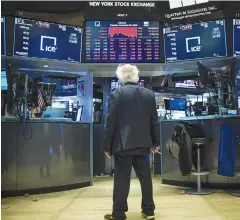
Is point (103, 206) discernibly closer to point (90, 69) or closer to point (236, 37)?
point (90, 69)

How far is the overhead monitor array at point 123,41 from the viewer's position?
4688 millimetres

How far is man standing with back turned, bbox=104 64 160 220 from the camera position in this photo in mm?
2645

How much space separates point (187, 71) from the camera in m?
5.32

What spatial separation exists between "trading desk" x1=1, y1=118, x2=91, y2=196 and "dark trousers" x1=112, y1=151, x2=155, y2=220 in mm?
1867

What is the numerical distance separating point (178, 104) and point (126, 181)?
10.8ft

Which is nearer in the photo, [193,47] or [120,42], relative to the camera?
[193,47]

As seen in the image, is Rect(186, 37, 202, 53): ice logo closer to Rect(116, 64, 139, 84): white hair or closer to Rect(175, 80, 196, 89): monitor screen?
Rect(175, 80, 196, 89): monitor screen

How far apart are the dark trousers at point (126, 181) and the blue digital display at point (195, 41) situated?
8.73ft

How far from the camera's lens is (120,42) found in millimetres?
5016

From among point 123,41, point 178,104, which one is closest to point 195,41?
point 123,41

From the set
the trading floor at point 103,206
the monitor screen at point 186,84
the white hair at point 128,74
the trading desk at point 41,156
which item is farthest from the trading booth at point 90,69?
the white hair at point 128,74

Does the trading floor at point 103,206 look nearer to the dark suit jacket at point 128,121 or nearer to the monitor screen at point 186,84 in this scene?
the dark suit jacket at point 128,121

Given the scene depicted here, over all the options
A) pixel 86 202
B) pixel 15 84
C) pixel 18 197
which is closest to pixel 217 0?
pixel 15 84

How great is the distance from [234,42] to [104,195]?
3.13 metres
